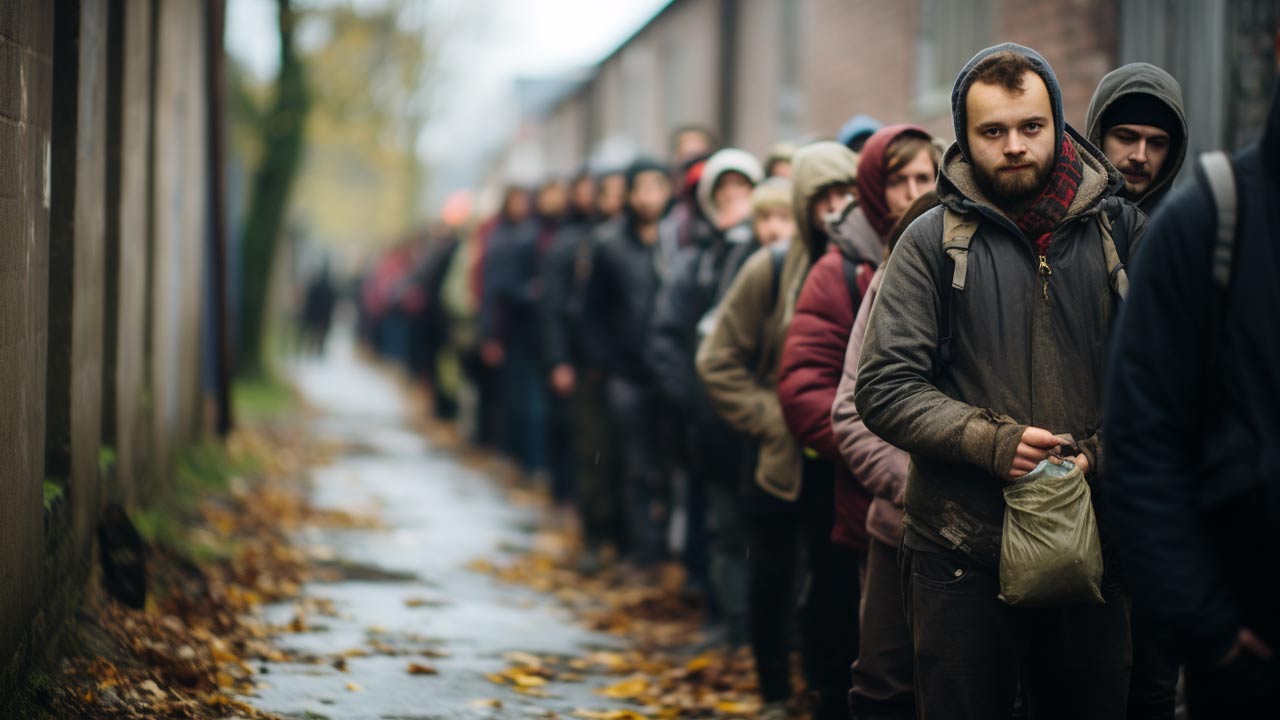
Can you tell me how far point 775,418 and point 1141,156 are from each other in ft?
6.03

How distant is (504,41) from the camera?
4612 centimetres

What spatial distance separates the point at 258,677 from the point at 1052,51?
6391 millimetres

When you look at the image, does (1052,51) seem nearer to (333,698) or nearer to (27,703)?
(333,698)

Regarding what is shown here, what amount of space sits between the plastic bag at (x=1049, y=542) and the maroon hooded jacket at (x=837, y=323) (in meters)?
1.40

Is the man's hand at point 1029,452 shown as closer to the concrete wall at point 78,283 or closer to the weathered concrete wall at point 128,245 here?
the concrete wall at point 78,283

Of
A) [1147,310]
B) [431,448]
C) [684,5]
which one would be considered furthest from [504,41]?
[1147,310]

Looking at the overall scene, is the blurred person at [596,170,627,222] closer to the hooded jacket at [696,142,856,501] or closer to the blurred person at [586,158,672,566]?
the blurred person at [586,158,672,566]

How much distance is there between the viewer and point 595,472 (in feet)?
35.0

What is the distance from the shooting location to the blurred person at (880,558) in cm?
468

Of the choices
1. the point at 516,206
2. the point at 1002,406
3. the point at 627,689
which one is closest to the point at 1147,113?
the point at 1002,406

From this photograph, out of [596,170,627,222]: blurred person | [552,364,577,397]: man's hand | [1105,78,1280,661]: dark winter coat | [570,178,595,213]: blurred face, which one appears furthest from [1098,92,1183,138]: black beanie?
[570,178,595,213]: blurred face

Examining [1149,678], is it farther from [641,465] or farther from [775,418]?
[641,465]

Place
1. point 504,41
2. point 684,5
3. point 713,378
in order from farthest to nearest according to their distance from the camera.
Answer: point 504,41 < point 684,5 < point 713,378

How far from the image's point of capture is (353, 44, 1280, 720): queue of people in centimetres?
303
